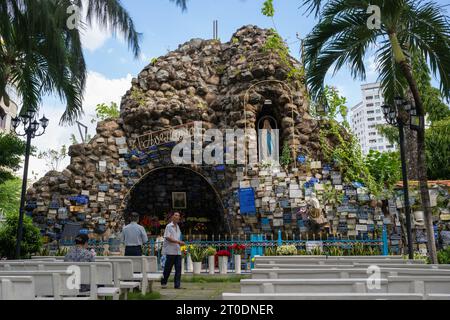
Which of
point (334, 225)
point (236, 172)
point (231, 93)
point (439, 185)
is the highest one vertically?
point (231, 93)

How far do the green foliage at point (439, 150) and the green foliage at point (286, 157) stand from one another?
401 inches

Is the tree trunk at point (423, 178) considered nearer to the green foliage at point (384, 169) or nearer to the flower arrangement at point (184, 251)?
the flower arrangement at point (184, 251)

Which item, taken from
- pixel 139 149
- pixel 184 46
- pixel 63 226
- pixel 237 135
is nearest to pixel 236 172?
pixel 237 135

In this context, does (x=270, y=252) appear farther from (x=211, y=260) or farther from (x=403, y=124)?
(x=403, y=124)

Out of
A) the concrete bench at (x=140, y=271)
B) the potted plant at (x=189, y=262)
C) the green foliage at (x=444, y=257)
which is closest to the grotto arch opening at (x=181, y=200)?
the potted plant at (x=189, y=262)

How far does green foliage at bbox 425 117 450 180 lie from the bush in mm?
20676

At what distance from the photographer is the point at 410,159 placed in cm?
1877

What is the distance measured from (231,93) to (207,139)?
2837 mm

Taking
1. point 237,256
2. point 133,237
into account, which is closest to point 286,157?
point 237,256

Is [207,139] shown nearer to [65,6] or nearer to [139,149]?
[139,149]

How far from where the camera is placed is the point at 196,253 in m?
11.3

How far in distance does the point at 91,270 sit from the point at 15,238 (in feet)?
26.1

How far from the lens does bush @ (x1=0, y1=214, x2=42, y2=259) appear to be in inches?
459

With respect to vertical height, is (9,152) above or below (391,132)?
below
